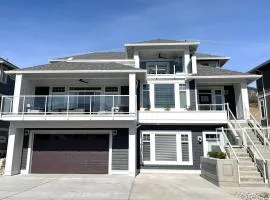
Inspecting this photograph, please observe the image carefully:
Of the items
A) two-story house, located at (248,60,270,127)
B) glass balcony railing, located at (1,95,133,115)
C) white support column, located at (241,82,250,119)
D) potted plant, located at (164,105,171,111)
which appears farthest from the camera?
two-story house, located at (248,60,270,127)

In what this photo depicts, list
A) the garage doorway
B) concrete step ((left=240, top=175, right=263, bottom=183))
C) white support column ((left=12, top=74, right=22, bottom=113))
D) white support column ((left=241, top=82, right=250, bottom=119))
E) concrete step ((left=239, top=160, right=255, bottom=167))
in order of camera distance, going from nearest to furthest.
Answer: concrete step ((left=240, top=175, right=263, bottom=183))
concrete step ((left=239, top=160, right=255, bottom=167))
white support column ((left=12, top=74, right=22, bottom=113))
the garage doorway
white support column ((left=241, top=82, right=250, bottom=119))

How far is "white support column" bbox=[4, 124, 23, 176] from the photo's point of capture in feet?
49.2

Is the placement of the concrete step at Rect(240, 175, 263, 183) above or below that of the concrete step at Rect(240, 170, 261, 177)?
below

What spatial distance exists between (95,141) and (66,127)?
2.01 meters

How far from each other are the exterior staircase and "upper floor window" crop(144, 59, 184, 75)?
866cm

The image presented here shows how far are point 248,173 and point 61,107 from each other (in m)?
11.0

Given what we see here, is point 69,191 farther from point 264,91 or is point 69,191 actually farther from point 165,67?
point 264,91

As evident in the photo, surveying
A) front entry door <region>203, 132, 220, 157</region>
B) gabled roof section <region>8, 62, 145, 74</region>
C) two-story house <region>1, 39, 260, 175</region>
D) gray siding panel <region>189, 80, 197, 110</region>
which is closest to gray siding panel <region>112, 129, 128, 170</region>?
two-story house <region>1, 39, 260, 175</region>

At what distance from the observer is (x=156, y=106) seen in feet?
60.9

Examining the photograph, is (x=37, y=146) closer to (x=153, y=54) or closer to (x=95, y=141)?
(x=95, y=141)

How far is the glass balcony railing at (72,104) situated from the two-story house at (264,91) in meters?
13.0

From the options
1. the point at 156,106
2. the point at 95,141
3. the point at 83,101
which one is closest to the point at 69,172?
the point at 95,141

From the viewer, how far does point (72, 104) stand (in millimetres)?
15625

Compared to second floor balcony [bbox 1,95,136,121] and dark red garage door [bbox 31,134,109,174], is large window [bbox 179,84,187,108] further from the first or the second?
dark red garage door [bbox 31,134,109,174]
